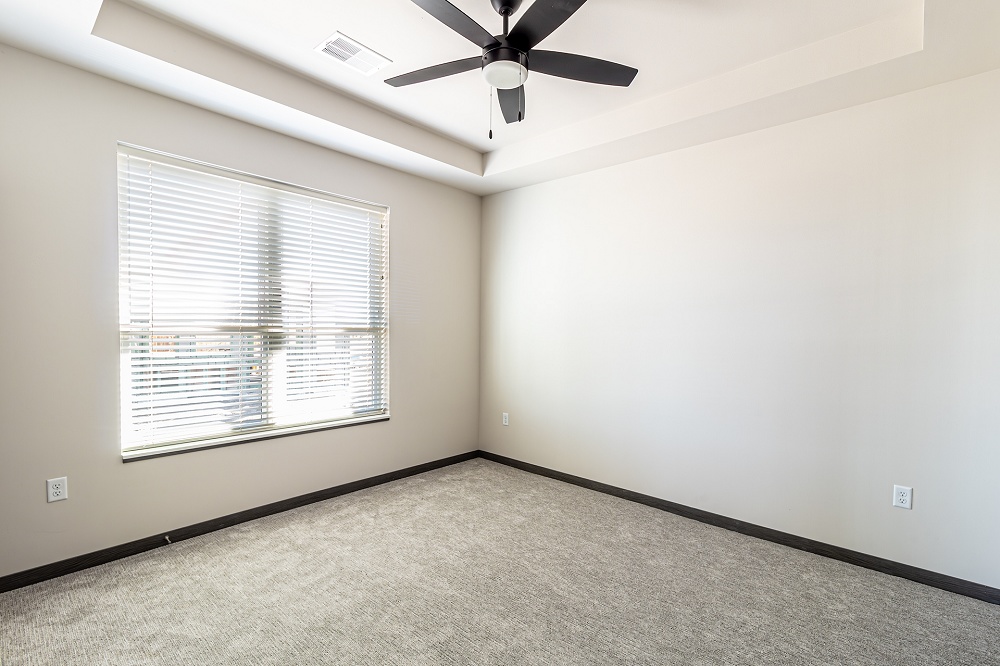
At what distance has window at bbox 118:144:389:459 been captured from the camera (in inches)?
107

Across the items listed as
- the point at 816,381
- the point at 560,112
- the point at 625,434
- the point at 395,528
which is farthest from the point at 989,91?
the point at 395,528

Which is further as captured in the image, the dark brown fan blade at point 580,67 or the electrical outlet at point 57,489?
the electrical outlet at point 57,489

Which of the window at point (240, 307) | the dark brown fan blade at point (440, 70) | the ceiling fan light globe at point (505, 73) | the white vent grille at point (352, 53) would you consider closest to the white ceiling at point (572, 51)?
the white vent grille at point (352, 53)

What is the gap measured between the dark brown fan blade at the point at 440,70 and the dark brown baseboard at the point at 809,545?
305 cm

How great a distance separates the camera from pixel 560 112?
3277mm

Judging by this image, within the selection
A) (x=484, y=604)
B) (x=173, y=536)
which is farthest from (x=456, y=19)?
(x=173, y=536)

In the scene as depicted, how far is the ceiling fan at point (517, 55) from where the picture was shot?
1.82m

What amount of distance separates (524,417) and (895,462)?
2639mm

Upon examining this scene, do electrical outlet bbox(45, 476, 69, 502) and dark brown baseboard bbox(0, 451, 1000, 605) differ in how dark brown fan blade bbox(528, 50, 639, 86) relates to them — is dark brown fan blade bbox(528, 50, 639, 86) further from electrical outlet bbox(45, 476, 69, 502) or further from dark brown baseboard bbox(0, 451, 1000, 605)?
electrical outlet bbox(45, 476, 69, 502)

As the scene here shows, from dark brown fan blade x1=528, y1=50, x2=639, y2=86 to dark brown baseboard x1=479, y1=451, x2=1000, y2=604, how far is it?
108 inches

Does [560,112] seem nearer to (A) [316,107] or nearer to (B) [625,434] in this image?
(A) [316,107]

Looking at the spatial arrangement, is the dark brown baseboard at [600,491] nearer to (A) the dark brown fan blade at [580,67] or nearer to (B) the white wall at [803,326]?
(B) the white wall at [803,326]

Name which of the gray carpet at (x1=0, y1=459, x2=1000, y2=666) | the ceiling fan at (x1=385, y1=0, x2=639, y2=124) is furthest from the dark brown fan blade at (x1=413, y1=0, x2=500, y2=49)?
the gray carpet at (x1=0, y1=459, x2=1000, y2=666)

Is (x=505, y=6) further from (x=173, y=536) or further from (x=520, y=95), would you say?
(x=173, y=536)
